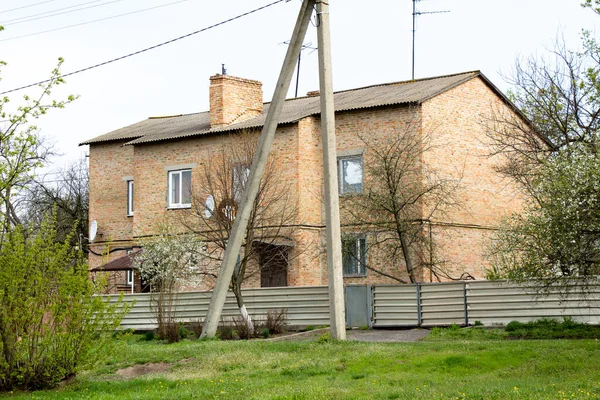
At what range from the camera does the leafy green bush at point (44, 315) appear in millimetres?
14789

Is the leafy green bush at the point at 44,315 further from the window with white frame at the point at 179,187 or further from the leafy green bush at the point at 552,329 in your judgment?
the window with white frame at the point at 179,187

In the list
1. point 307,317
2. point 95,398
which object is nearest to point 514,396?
point 95,398

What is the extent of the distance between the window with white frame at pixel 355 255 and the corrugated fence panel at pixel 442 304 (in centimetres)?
451

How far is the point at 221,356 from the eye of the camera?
1766 centimetres

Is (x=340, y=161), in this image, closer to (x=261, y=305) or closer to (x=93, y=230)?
(x=261, y=305)

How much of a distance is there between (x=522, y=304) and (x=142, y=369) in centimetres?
968

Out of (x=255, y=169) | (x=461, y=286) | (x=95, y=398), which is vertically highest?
(x=255, y=169)

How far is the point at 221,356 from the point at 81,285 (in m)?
3.62

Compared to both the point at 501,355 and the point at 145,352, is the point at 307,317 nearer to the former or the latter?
the point at 145,352

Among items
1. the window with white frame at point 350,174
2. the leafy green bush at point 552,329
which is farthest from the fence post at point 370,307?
the window with white frame at point 350,174

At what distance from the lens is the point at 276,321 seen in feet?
80.2

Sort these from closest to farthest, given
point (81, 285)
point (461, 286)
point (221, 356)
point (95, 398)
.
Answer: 1. point (95, 398)
2. point (81, 285)
3. point (221, 356)
4. point (461, 286)

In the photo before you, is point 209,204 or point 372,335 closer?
point 372,335

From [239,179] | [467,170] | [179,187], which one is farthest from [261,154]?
[179,187]
